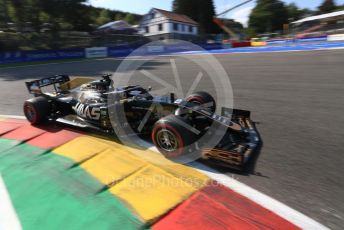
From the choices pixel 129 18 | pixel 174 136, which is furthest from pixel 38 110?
pixel 129 18

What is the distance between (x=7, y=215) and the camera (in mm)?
3350

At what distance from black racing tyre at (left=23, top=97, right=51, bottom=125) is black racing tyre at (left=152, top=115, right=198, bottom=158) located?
9.81 ft

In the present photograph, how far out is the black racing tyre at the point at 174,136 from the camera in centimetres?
420

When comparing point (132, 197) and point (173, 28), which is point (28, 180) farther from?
point (173, 28)

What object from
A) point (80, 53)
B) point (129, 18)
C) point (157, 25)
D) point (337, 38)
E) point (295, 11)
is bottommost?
point (337, 38)

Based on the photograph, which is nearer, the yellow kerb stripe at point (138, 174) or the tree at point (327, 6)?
the yellow kerb stripe at point (138, 174)

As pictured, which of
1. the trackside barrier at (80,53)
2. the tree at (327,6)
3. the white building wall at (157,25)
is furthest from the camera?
the tree at (327,6)

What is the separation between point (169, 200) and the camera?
3393 mm

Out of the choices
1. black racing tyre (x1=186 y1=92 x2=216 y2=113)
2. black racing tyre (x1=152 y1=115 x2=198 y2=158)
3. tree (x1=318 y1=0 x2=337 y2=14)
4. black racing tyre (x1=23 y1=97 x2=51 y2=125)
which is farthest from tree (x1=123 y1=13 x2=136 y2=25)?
black racing tyre (x1=152 y1=115 x2=198 y2=158)

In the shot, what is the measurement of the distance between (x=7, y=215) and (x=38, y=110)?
10.4ft

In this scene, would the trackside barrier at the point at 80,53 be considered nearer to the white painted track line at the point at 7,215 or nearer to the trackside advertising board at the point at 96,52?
the trackside advertising board at the point at 96,52

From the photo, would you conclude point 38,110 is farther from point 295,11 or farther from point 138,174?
point 295,11

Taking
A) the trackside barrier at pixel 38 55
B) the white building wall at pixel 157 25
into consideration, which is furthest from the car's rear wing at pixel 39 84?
the white building wall at pixel 157 25

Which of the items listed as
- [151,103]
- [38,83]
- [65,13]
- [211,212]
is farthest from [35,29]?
[211,212]
